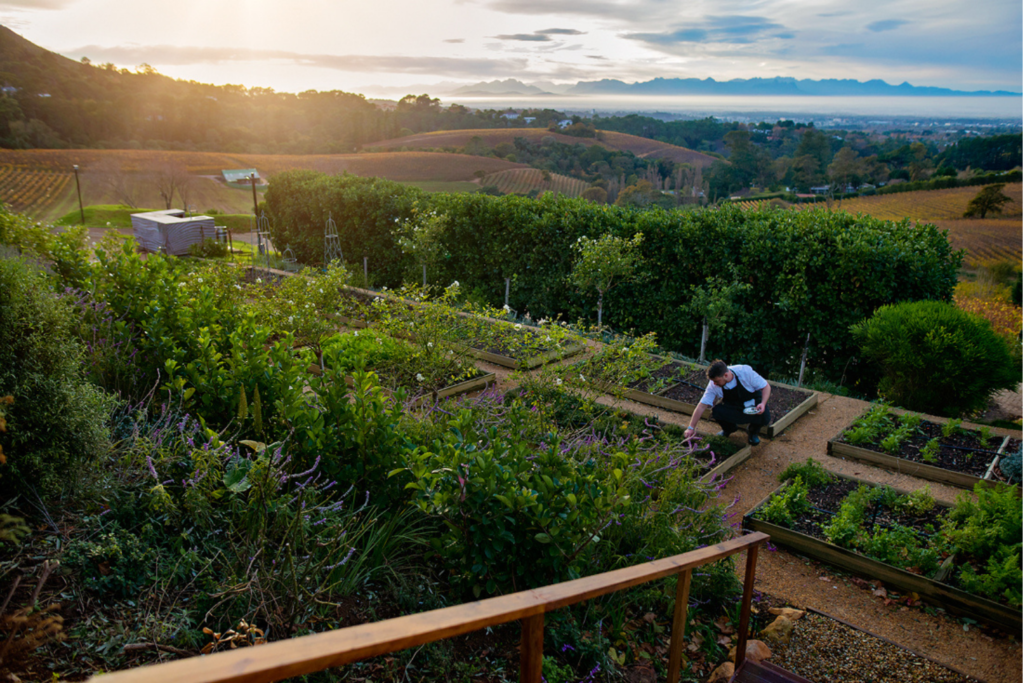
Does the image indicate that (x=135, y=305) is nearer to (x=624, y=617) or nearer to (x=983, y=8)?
(x=624, y=617)

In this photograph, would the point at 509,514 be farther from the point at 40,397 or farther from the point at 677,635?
the point at 40,397

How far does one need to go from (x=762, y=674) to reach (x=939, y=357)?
16.5 ft

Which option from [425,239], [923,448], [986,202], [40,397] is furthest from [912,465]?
[986,202]

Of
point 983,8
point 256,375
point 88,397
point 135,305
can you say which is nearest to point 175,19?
point 135,305

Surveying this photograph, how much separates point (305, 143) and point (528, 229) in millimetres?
20505

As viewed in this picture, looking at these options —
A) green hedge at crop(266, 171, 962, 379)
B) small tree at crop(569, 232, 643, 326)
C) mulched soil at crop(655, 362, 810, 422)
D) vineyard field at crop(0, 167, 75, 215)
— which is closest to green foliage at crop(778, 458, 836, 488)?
mulched soil at crop(655, 362, 810, 422)

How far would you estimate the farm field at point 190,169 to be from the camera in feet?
63.2

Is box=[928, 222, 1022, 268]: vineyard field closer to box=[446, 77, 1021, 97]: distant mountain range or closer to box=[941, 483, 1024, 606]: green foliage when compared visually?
box=[446, 77, 1021, 97]: distant mountain range

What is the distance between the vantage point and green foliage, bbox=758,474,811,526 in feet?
13.7

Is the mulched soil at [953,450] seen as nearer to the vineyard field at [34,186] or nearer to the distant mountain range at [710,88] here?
the distant mountain range at [710,88]

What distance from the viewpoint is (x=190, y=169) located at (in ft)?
81.2

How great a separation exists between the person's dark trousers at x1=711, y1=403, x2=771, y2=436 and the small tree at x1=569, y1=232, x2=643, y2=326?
8.88ft

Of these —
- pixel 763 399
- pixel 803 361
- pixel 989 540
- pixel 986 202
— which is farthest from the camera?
pixel 986 202

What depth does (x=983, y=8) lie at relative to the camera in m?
5.73
